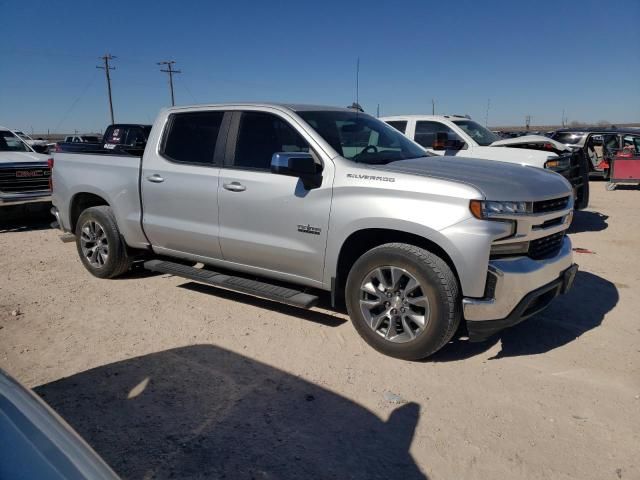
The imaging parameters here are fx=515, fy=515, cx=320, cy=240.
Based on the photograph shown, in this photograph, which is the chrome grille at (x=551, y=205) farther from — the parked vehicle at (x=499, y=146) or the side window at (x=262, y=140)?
the parked vehicle at (x=499, y=146)

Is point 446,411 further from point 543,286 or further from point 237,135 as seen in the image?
point 237,135

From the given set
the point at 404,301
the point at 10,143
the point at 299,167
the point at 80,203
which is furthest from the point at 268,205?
the point at 10,143

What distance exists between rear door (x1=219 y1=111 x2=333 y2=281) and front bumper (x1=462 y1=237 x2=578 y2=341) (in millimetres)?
1296

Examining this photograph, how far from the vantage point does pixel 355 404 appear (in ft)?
10.9

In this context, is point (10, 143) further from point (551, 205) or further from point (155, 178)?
point (551, 205)

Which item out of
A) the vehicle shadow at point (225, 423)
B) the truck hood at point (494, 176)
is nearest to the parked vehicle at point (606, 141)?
the truck hood at point (494, 176)

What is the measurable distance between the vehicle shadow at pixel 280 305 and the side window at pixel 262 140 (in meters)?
1.41

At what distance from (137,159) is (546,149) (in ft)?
24.1

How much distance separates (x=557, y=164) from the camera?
27.5 ft

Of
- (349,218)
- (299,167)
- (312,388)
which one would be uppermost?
(299,167)

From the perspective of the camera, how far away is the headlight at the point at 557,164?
8224 mm

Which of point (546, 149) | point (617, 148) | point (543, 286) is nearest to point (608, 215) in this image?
point (546, 149)

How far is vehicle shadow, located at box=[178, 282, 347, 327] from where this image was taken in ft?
15.7

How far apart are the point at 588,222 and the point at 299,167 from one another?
→ 304 inches
